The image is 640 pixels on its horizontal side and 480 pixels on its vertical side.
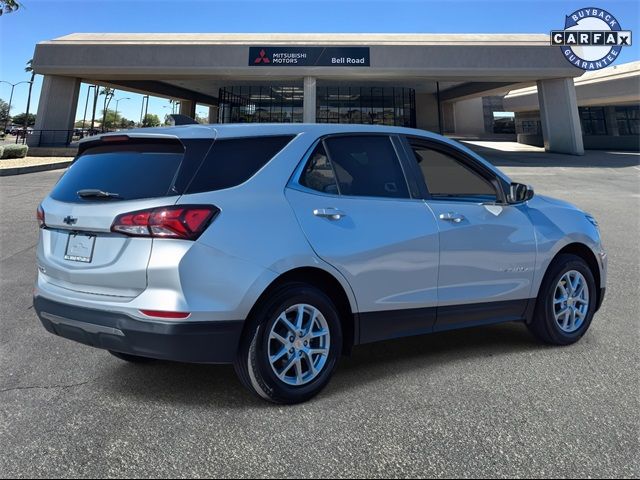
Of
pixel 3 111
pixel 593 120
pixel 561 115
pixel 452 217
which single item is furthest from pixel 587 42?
pixel 3 111

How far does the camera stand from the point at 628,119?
40.7 metres

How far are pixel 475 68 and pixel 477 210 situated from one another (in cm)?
2767

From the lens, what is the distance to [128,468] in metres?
2.42

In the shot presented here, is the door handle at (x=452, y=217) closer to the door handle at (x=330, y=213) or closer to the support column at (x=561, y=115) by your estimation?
the door handle at (x=330, y=213)

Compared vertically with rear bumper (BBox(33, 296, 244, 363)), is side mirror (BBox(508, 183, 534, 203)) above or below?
above

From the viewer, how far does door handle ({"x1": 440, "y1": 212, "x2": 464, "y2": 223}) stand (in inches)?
142

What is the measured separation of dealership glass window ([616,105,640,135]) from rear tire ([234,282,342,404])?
45816 mm

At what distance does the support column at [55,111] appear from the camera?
30.1m

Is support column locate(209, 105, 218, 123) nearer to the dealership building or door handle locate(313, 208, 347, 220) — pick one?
the dealership building

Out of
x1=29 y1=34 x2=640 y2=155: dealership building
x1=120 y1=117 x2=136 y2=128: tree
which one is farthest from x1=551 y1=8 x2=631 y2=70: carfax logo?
A: x1=120 y1=117 x2=136 y2=128: tree

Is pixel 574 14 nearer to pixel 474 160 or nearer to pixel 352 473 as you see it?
pixel 474 160

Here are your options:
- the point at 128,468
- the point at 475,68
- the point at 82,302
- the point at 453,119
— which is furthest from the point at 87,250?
the point at 453,119

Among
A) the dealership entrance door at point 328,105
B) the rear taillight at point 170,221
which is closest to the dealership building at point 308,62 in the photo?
the dealership entrance door at point 328,105

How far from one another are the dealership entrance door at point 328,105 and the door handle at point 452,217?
1434 inches
